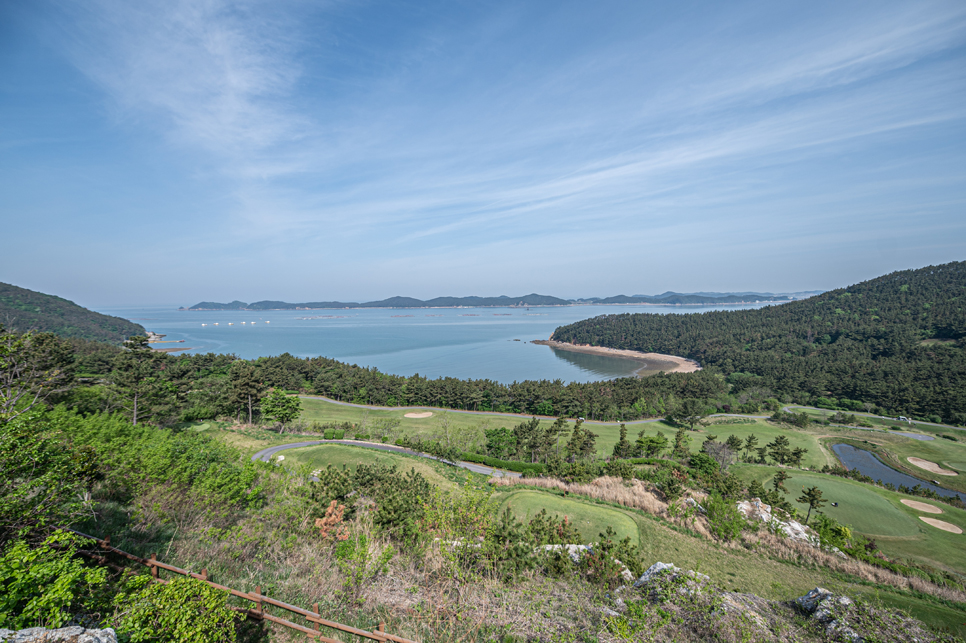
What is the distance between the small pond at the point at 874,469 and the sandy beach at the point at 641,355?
52941 millimetres

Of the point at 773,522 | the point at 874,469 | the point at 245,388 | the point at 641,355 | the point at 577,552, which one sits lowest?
the point at 874,469

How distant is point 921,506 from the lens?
2609cm

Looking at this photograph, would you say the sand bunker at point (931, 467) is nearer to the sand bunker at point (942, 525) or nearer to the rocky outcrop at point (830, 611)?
the sand bunker at point (942, 525)

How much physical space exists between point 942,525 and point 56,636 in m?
40.3

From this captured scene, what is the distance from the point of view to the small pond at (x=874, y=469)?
3419 cm

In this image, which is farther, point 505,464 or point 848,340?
point 848,340

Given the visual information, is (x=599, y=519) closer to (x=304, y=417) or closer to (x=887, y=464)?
(x=304, y=417)

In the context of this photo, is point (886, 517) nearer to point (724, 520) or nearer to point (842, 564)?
point (842, 564)

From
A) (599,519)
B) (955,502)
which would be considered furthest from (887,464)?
(599,519)

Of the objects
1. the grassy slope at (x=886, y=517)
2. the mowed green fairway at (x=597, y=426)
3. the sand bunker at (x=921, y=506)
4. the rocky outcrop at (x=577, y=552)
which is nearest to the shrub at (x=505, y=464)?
the mowed green fairway at (x=597, y=426)

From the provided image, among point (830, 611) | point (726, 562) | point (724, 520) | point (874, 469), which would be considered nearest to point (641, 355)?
point (874, 469)

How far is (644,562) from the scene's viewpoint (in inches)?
602

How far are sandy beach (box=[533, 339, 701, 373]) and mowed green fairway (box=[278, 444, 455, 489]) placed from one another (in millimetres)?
86910

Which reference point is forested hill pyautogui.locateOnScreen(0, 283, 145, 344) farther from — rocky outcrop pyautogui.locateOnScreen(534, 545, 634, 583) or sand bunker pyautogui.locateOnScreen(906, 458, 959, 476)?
sand bunker pyautogui.locateOnScreen(906, 458, 959, 476)
